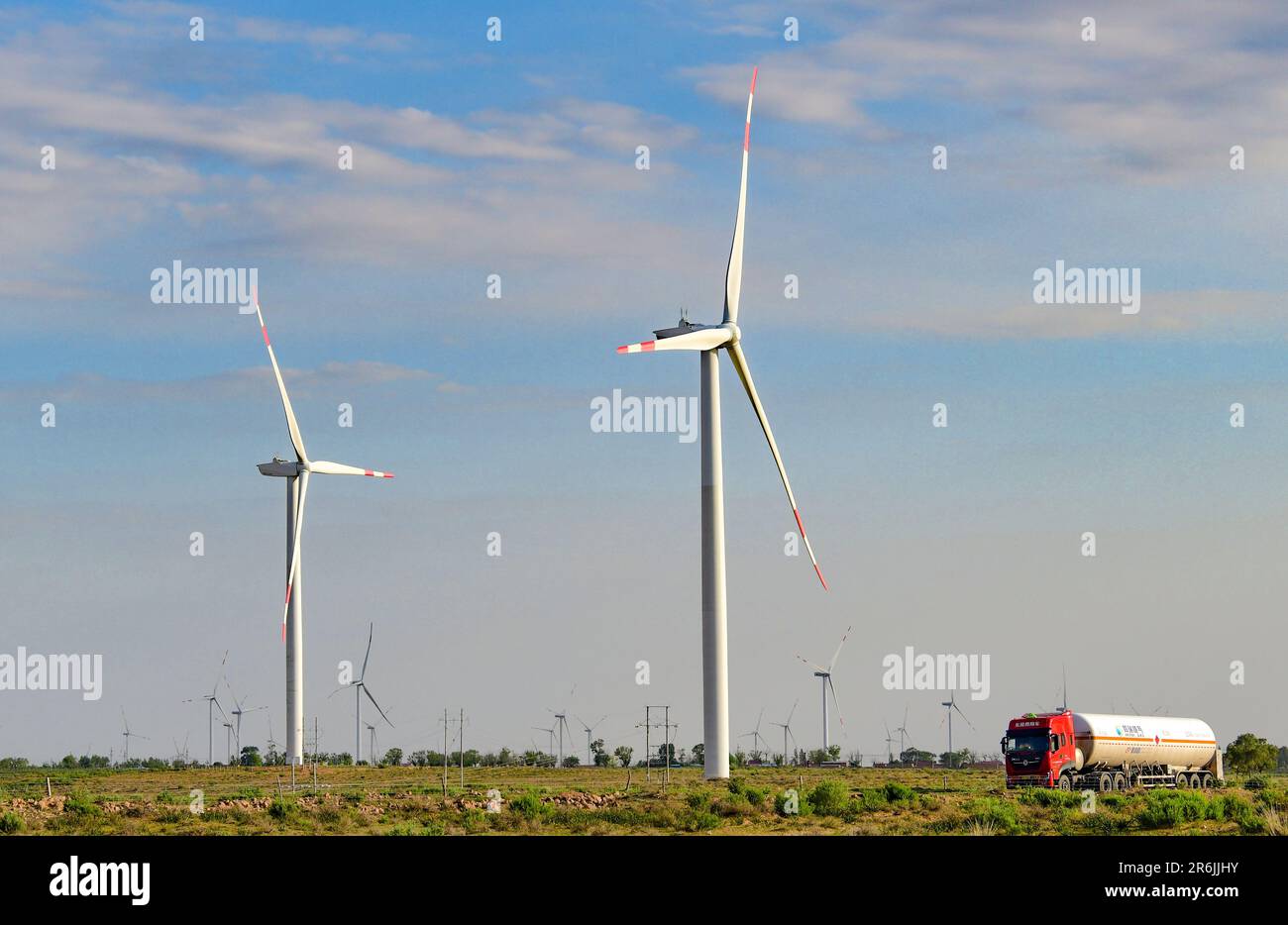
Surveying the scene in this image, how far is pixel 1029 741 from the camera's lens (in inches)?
3297

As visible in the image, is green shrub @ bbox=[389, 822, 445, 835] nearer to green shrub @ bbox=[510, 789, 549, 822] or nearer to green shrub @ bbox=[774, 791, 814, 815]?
green shrub @ bbox=[510, 789, 549, 822]

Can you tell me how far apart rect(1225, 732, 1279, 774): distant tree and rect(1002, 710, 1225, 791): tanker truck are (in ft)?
166

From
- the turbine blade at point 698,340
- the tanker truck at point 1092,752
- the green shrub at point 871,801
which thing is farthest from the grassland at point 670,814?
the turbine blade at point 698,340

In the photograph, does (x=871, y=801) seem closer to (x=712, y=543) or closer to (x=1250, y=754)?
(x=712, y=543)

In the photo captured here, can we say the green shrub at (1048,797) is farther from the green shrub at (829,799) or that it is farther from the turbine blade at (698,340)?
the turbine blade at (698,340)

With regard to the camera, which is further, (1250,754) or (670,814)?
(1250,754)

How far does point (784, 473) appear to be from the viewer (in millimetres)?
81688

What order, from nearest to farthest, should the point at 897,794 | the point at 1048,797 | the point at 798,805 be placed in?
the point at 798,805
the point at 897,794
the point at 1048,797

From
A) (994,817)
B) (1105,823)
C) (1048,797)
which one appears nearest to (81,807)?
(994,817)

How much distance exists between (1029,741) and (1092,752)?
3.93m

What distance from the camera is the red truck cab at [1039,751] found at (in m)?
82.8
